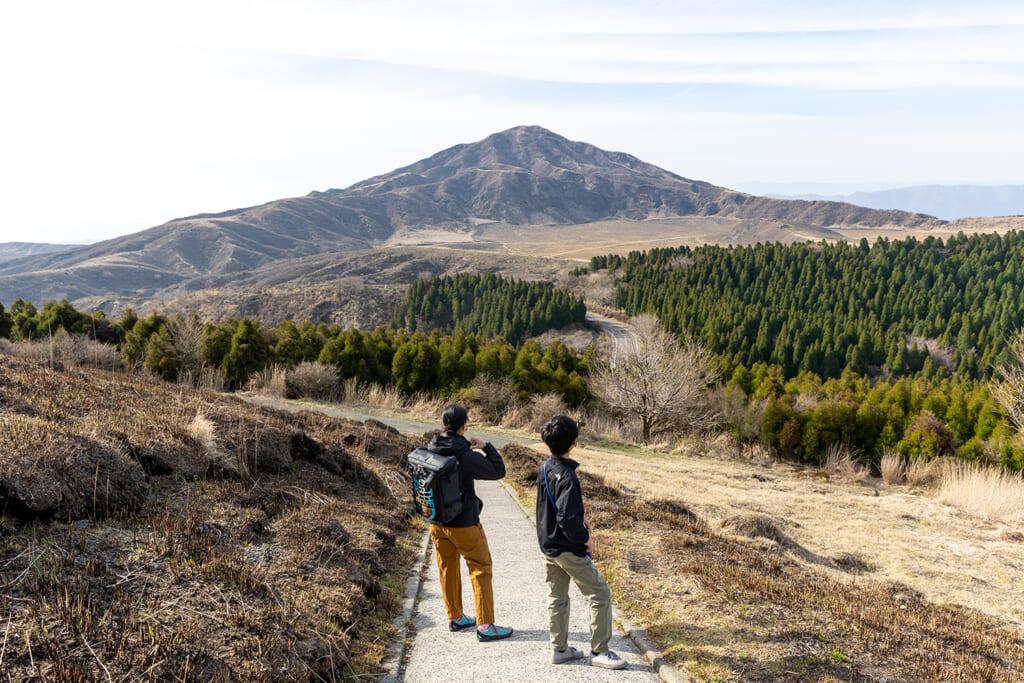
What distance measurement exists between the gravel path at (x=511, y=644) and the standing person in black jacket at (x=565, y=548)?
0.17 meters

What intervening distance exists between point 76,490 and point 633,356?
23.0 metres

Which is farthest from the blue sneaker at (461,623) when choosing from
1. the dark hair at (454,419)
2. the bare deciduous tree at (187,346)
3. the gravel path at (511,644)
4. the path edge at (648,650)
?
the bare deciduous tree at (187,346)

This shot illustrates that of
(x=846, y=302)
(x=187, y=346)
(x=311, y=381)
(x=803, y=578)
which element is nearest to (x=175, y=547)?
(x=803, y=578)

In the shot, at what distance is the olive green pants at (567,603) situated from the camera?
14.4 ft

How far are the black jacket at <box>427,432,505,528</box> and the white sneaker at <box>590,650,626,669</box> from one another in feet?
4.53

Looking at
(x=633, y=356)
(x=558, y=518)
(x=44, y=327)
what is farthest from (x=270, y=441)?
(x=44, y=327)

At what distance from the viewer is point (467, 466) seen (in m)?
4.61

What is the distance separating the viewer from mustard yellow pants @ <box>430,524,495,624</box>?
4.70m

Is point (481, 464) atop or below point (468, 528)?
atop

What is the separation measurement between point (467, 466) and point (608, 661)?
71.7 inches

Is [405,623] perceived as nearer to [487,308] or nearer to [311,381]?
[311,381]

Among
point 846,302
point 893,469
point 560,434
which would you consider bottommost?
point 893,469

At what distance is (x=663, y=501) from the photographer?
1126cm

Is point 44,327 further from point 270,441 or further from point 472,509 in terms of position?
point 472,509
